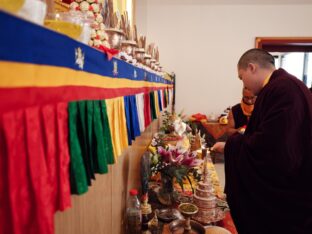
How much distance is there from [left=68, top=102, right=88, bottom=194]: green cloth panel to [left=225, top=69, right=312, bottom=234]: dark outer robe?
1286 mm

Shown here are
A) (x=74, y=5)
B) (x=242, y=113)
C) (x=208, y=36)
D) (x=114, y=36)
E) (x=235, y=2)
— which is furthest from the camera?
(x=208, y=36)

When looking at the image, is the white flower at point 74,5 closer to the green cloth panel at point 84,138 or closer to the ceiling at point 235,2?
the green cloth panel at point 84,138

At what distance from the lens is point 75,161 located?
18.3 inches

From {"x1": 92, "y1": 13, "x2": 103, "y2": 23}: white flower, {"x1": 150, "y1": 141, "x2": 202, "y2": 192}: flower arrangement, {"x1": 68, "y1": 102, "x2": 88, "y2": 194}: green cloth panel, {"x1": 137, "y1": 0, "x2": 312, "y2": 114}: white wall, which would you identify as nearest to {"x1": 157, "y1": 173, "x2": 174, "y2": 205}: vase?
{"x1": 150, "y1": 141, "x2": 202, "y2": 192}: flower arrangement

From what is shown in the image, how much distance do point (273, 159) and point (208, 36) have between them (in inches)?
161

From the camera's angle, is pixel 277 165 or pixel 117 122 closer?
pixel 117 122

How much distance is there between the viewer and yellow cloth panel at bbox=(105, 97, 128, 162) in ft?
2.42

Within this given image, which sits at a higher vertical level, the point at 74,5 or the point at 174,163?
the point at 74,5

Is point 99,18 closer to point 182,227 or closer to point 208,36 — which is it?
point 182,227

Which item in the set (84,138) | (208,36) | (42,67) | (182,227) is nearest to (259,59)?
(182,227)

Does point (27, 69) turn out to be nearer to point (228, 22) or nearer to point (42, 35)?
point (42, 35)

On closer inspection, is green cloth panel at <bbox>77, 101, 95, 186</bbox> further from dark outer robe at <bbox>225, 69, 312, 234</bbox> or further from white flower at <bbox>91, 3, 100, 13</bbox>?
dark outer robe at <bbox>225, 69, 312, 234</bbox>

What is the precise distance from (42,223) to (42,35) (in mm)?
246

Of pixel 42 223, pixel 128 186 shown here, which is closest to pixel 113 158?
pixel 42 223
